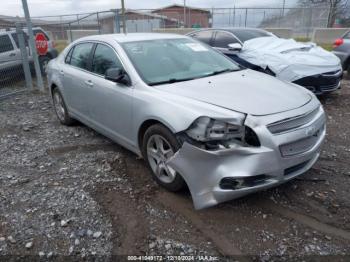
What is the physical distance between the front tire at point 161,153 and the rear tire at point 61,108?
2.50 m

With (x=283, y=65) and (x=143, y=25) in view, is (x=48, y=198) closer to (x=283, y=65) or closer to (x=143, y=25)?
(x=283, y=65)

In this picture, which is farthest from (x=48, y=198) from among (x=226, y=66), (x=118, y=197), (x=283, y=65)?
(x=283, y=65)

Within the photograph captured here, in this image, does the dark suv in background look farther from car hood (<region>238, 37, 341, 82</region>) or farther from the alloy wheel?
the alloy wheel

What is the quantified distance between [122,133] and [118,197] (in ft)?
2.74

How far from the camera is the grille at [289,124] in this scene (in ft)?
8.92

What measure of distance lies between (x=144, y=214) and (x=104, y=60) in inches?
84.2

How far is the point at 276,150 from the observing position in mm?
2664

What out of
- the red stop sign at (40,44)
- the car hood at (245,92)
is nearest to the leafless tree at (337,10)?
the red stop sign at (40,44)

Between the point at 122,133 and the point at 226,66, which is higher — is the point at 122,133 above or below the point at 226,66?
below

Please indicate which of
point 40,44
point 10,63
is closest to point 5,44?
point 10,63

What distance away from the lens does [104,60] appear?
13.7 feet

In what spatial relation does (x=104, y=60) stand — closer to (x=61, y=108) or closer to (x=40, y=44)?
(x=61, y=108)

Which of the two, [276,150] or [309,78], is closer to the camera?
[276,150]

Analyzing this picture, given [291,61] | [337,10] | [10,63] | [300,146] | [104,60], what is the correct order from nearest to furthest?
→ [300,146]
[104,60]
[291,61]
[10,63]
[337,10]
